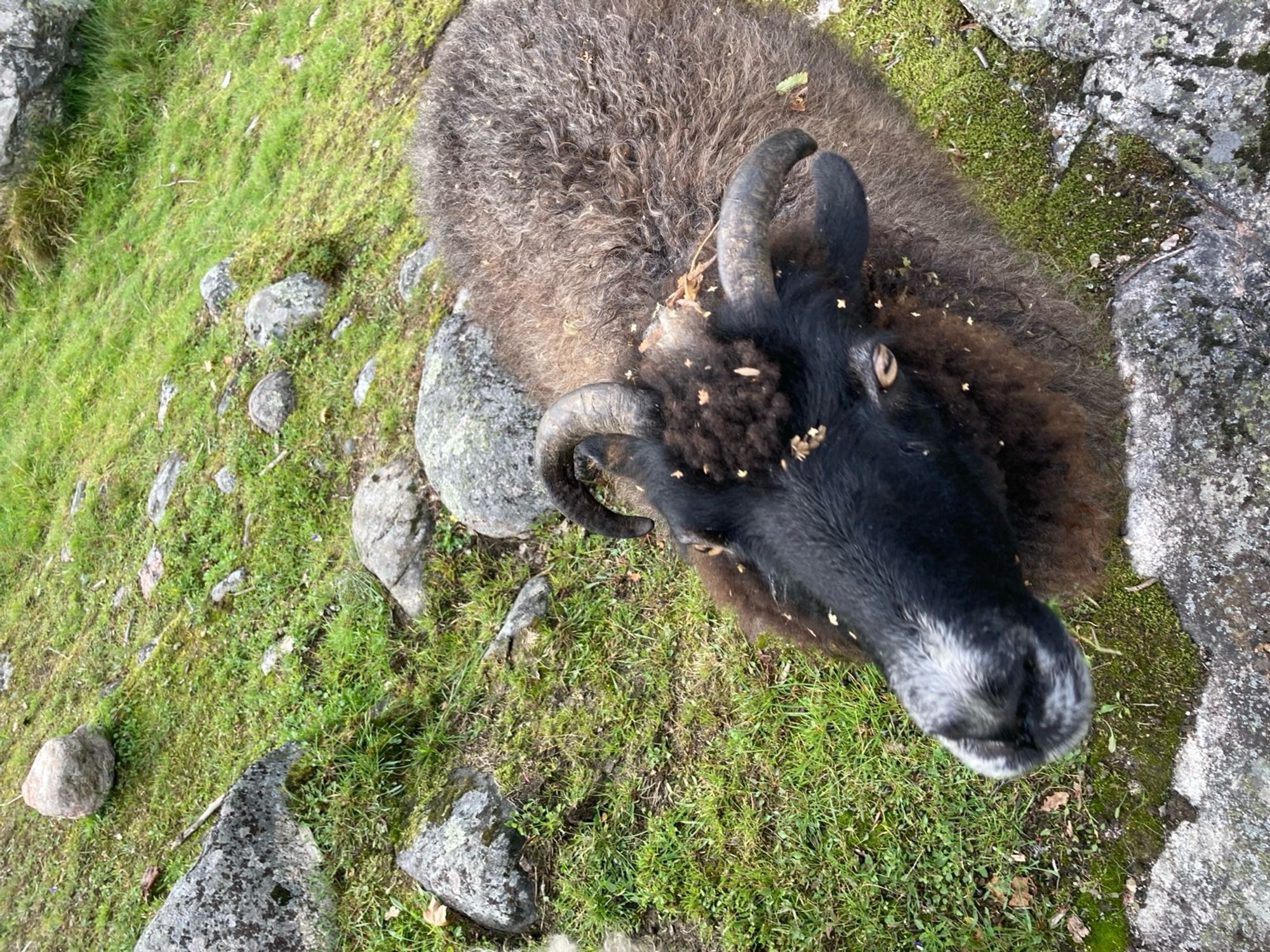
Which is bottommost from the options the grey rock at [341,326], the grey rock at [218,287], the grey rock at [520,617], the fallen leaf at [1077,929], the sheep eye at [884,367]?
the grey rock at [218,287]

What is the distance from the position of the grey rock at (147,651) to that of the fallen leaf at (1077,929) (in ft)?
25.4

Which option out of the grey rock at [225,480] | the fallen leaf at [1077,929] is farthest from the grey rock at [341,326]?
the fallen leaf at [1077,929]

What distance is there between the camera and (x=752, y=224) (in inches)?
118

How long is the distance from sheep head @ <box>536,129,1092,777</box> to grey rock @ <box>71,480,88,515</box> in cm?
912

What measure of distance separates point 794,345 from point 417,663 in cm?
405

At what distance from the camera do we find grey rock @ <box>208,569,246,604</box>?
722cm

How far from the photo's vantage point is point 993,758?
8.13 ft

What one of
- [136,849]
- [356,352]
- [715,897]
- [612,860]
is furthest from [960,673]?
[136,849]

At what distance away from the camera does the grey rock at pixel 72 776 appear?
281 inches

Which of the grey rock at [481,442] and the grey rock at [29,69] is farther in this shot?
the grey rock at [29,69]

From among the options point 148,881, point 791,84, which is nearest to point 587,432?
point 791,84

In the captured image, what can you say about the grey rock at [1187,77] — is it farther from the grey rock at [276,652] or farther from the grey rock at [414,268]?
the grey rock at [276,652]

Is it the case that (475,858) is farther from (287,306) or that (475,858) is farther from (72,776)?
(287,306)

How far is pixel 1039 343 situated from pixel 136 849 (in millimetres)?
7948
